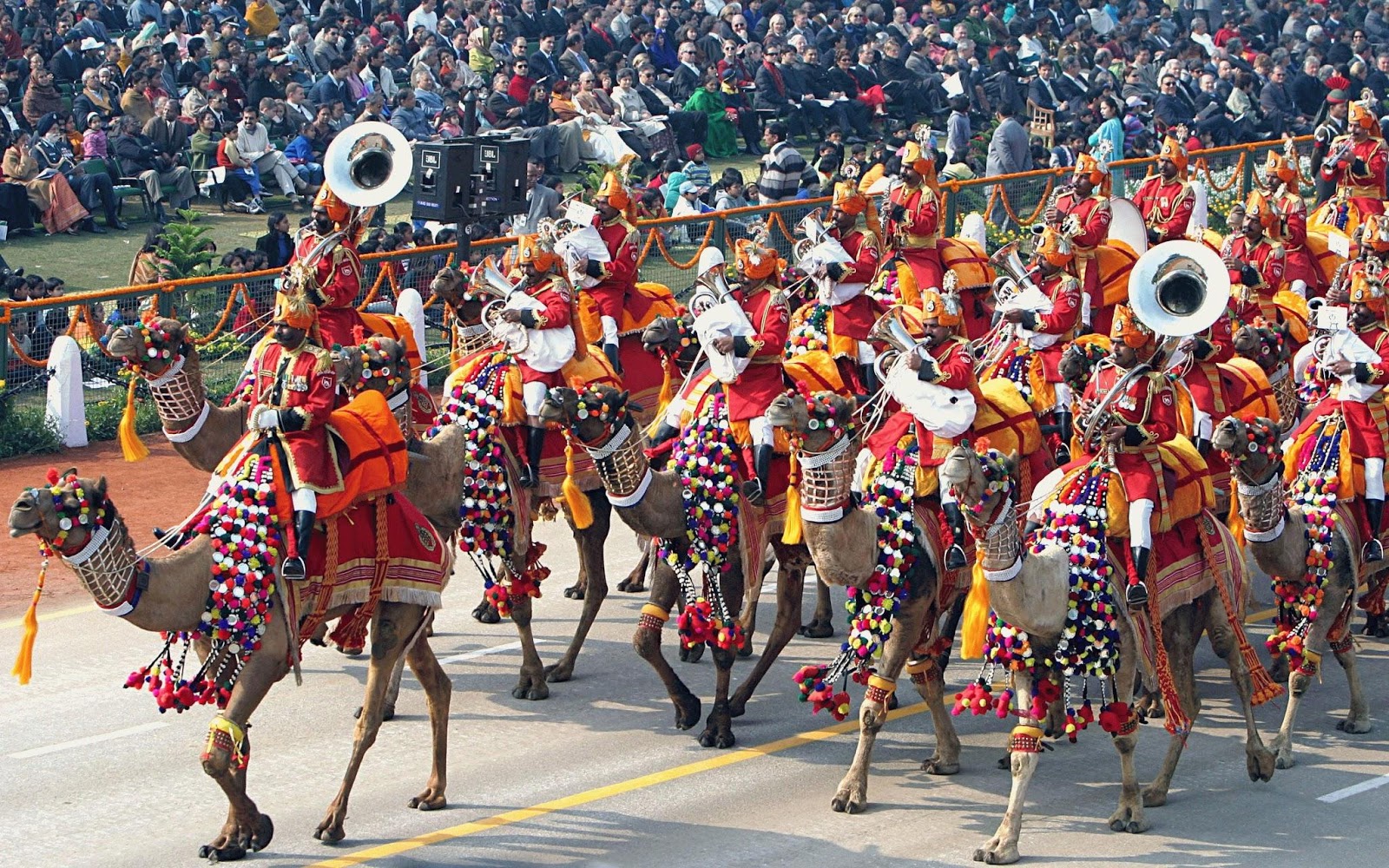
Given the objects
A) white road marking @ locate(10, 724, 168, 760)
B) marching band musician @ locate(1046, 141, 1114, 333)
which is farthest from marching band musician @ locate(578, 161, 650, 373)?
white road marking @ locate(10, 724, 168, 760)

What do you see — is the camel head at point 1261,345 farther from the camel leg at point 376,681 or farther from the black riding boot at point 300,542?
the black riding boot at point 300,542

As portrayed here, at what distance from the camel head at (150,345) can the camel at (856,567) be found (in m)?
3.70

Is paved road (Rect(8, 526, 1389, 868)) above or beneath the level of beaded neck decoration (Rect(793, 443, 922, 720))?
beneath

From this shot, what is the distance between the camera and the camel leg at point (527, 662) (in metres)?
13.7

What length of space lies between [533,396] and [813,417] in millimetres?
2992

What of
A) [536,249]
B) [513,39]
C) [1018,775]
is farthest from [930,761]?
[513,39]

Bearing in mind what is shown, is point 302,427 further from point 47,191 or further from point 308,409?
point 47,191

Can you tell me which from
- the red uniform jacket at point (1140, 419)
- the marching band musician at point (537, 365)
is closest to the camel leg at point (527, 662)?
the marching band musician at point (537, 365)

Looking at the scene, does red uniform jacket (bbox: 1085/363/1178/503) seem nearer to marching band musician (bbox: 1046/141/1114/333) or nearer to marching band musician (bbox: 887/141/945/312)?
marching band musician (bbox: 1046/141/1114/333)

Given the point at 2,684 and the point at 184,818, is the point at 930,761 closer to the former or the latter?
the point at 184,818

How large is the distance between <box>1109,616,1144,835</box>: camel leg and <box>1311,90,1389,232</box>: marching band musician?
1118 cm

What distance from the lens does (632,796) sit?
12008 mm

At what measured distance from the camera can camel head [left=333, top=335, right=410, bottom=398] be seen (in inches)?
476

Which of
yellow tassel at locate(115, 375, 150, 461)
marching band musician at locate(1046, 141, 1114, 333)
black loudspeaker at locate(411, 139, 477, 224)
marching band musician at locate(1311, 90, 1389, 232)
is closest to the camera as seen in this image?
yellow tassel at locate(115, 375, 150, 461)
